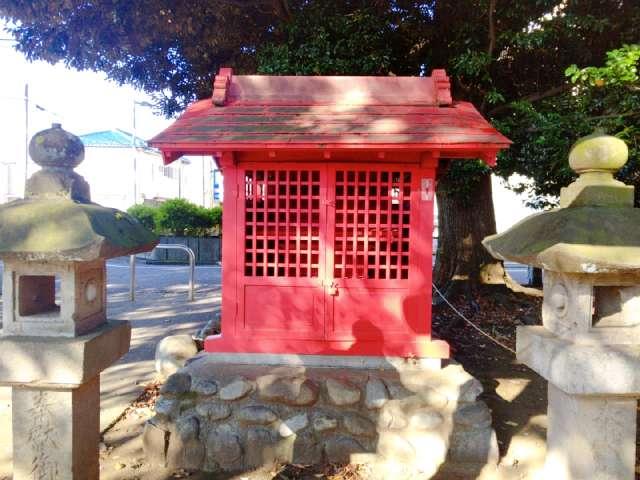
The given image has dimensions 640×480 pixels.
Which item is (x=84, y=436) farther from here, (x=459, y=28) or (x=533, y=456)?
(x=459, y=28)

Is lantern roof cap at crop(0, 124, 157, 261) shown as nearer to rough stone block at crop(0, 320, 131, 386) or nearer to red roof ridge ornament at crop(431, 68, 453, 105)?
rough stone block at crop(0, 320, 131, 386)

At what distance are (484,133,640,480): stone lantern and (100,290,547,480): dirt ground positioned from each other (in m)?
1.77

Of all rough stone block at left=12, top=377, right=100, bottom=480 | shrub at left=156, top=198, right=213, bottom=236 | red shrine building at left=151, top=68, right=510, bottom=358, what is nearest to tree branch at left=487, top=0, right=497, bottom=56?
red shrine building at left=151, top=68, right=510, bottom=358

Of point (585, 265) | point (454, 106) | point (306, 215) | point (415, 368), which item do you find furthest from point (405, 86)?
point (585, 265)

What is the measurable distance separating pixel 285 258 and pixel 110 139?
34736 millimetres

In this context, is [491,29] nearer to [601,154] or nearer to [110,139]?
[601,154]

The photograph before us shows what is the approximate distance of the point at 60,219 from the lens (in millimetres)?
2652

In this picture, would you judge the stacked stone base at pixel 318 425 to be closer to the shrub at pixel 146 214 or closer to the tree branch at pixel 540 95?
the tree branch at pixel 540 95

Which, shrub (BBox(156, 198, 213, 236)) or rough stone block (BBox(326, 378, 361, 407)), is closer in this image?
rough stone block (BBox(326, 378, 361, 407))

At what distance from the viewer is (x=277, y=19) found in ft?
30.3

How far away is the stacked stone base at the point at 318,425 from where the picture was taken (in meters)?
4.32

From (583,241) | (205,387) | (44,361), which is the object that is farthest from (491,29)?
(44,361)

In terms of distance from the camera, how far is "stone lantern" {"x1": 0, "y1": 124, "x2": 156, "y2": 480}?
2615 mm

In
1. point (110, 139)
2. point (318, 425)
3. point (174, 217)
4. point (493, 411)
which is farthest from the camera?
point (110, 139)
